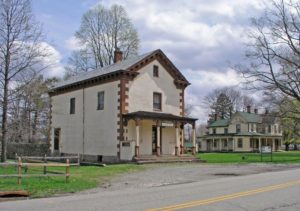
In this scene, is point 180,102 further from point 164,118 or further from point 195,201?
point 195,201

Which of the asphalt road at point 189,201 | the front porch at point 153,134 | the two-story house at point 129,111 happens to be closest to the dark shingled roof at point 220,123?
the two-story house at point 129,111

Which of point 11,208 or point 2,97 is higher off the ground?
point 2,97

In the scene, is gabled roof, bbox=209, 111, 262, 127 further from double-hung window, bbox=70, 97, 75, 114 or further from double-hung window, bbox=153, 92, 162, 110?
double-hung window, bbox=153, 92, 162, 110

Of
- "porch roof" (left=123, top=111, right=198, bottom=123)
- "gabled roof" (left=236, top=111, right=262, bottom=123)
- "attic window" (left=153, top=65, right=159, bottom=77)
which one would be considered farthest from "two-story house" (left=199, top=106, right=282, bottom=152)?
"attic window" (left=153, top=65, right=159, bottom=77)

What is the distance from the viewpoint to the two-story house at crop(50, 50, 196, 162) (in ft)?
107

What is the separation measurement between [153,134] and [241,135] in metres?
47.7

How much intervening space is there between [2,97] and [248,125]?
63.4 metres

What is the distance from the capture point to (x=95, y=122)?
35.4 metres

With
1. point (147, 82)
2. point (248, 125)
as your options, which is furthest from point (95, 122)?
point (248, 125)

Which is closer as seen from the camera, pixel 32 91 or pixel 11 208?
pixel 11 208

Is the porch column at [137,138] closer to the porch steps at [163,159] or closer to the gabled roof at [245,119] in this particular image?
the porch steps at [163,159]

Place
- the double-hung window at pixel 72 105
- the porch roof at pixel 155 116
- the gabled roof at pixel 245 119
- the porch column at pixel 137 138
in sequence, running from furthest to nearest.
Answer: the gabled roof at pixel 245 119, the double-hung window at pixel 72 105, the porch roof at pixel 155 116, the porch column at pixel 137 138

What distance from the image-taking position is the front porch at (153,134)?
104 feet

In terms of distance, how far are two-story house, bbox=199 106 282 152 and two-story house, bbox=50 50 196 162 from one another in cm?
4527
